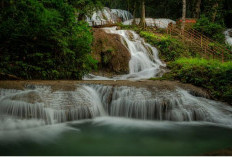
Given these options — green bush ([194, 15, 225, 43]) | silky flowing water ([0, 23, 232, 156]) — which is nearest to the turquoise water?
silky flowing water ([0, 23, 232, 156])

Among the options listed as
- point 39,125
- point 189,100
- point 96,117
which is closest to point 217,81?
point 189,100

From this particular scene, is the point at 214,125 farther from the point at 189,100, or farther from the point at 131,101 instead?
the point at 131,101

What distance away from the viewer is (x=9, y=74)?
6.99 metres

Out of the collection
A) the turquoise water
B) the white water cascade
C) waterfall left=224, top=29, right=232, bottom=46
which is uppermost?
waterfall left=224, top=29, right=232, bottom=46

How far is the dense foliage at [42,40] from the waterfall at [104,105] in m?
1.96

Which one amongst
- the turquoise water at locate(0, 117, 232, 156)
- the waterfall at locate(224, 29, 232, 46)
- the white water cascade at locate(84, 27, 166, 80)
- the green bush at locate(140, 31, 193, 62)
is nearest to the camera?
the turquoise water at locate(0, 117, 232, 156)

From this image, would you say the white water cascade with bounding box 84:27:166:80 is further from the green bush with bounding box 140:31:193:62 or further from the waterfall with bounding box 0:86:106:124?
the waterfall with bounding box 0:86:106:124

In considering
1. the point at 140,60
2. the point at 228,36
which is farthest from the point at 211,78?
the point at 228,36

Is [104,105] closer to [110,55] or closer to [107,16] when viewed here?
[110,55]

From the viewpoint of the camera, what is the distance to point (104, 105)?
669 cm

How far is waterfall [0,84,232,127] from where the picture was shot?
16.9 feet

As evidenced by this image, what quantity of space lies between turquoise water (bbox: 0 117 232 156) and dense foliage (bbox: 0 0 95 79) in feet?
11.2

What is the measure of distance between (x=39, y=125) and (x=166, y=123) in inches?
150

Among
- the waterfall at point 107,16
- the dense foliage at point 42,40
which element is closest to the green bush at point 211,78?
the dense foliage at point 42,40
